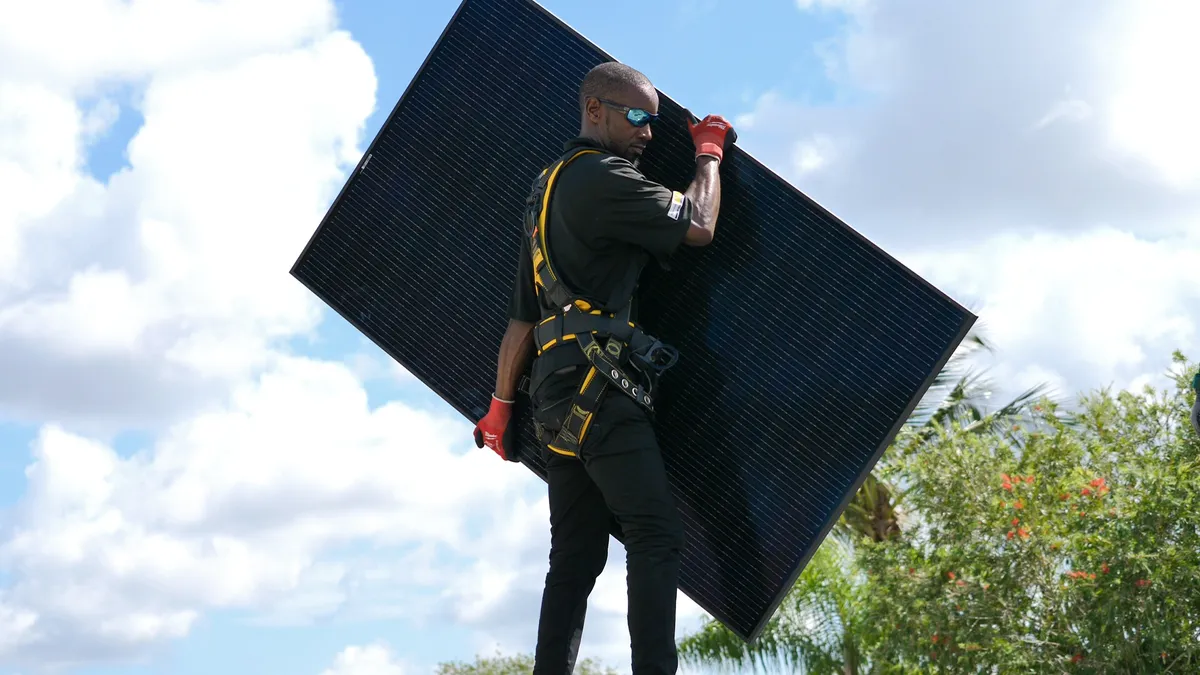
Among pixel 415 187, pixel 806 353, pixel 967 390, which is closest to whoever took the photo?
pixel 806 353

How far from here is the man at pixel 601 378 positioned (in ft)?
17.2

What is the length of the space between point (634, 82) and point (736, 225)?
2.88 ft

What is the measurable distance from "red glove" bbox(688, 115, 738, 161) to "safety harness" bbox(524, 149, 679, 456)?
559 millimetres

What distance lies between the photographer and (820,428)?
600 cm

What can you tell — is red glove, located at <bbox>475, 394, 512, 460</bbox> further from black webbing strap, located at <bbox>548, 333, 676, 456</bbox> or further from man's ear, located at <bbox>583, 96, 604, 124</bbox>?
man's ear, located at <bbox>583, 96, 604, 124</bbox>

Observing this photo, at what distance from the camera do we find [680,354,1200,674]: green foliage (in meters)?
10.8

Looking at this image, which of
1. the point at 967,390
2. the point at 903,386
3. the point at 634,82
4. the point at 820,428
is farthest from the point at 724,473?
the point at 967,390

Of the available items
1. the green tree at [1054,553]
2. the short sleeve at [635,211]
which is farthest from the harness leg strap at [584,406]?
the green tree at [1054,553]

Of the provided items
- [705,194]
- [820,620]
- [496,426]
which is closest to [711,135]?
[705,194]

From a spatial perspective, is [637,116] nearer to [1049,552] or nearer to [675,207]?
[675,207]

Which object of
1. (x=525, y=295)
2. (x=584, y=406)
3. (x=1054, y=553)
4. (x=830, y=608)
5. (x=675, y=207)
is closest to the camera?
(x=584, y=406)

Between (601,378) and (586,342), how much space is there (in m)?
0.16

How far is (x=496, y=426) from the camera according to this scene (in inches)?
245

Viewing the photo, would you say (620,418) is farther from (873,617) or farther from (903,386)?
(873,617)
